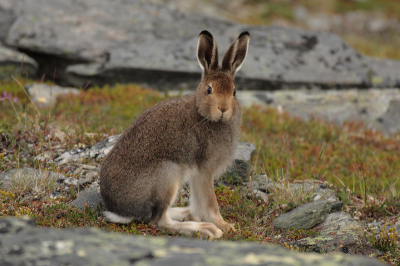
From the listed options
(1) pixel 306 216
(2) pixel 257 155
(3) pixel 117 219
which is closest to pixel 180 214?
(3) pixel 117 219

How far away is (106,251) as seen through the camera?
3.09 metres

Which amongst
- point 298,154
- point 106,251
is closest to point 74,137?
point 298,154

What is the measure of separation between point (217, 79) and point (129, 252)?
3.66m

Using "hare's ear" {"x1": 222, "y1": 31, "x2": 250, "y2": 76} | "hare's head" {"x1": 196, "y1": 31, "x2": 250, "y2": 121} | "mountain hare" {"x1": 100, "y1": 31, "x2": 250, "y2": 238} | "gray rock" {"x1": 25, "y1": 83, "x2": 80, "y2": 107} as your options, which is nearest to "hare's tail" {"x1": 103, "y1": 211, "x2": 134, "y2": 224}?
"mountain hare" {"x1": 100, "y1": 31, "x2": 250, "y2": 238}

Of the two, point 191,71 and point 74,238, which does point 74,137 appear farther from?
point 191,71

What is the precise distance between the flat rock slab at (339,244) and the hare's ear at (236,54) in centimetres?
275

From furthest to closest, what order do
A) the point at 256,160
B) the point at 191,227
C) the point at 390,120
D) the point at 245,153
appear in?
the point at 390,120
the point at 256,160
the point at 245,153
the point at 191,227

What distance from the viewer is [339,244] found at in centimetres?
587

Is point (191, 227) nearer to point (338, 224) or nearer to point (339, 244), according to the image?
point (339, 244)

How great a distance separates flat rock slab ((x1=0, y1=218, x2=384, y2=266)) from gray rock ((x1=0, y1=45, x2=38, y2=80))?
12.1m

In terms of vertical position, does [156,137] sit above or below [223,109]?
below

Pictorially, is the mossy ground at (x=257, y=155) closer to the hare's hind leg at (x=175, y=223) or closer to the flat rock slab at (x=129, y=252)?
the hare's hind leg at (x=175, y=223)

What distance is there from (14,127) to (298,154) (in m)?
6.56

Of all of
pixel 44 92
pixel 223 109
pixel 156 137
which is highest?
pixel 223 109
